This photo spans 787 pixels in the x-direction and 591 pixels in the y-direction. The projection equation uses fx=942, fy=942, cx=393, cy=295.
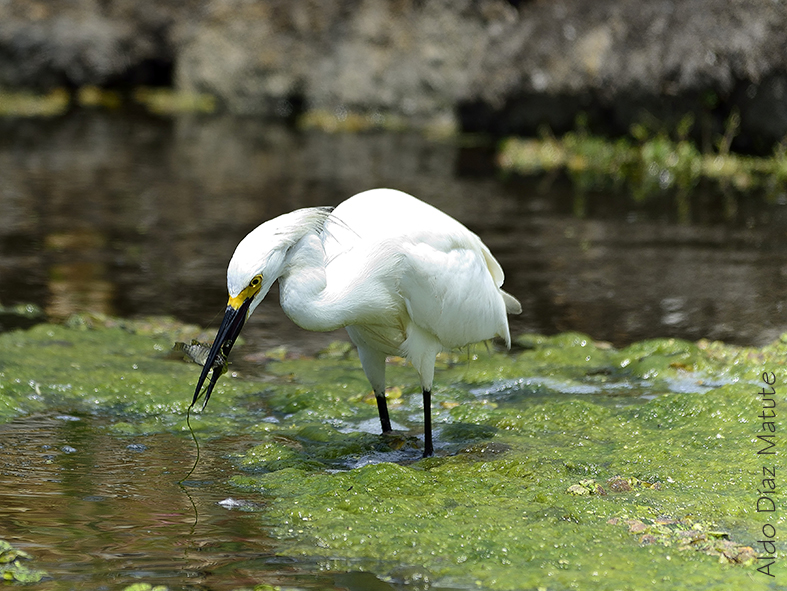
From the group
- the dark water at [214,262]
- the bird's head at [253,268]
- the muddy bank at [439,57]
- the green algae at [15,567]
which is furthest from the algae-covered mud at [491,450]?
the muddy bank at [439,57]

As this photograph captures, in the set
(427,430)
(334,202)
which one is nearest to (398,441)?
(427,430)

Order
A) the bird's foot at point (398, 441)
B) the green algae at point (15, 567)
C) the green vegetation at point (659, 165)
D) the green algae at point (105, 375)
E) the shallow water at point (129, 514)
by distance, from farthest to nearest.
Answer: the green vegetation at point (659, 165)
the green algae at point (105, 375)
the bird's foot at point (398, 441)
the shallow water at point (129, 514)
the green algae at point (15, 567)

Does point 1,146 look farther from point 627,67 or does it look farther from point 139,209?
point 627,67

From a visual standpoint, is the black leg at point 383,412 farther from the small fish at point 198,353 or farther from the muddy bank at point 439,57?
the muddy bank at point 439,57

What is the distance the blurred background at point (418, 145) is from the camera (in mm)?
8516

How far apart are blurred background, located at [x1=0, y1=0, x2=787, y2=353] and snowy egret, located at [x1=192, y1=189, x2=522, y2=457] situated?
1776 mm

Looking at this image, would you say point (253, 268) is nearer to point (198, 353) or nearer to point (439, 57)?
point (198, 353)

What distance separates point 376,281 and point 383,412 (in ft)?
3.55

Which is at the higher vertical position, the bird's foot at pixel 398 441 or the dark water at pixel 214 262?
the dark water at pixel 214 262

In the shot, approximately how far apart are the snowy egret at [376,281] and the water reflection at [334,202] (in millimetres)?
2363

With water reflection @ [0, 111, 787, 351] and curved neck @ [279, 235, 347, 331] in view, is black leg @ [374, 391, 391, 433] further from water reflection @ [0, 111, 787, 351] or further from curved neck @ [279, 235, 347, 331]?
water reflection @ [0, 111, 787, 351]

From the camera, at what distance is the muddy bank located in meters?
14.2

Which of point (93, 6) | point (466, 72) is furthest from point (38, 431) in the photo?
point (93, 6)

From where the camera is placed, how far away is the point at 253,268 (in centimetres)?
392
